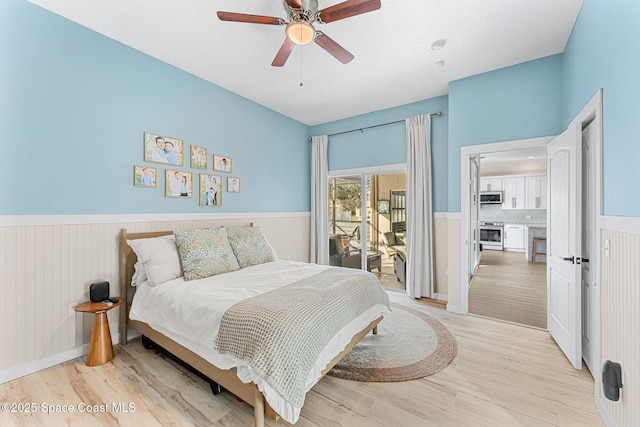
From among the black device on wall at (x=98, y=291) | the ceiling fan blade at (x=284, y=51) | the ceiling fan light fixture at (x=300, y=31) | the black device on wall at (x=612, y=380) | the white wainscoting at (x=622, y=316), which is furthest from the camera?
the black device on wall at (x=98, y=291)

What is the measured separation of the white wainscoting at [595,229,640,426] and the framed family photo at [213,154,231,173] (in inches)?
149

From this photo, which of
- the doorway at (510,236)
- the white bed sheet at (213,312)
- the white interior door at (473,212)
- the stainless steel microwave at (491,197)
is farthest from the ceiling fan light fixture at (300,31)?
the stainless steel microwave at (491,197)

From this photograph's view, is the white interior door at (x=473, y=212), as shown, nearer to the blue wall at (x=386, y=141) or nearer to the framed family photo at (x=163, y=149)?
the blue wall at (x=386, y=141)

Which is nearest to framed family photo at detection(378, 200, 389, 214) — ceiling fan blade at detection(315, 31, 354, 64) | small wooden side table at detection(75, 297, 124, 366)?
ceiling fan blade at detection(315, 31, 354, 64)

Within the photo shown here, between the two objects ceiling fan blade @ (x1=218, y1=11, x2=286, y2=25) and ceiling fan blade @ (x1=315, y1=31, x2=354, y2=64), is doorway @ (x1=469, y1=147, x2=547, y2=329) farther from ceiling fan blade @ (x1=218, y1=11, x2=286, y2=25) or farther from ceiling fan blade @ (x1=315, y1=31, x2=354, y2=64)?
ceiling fan blade @ (x1=218, y1=11, x2=286, y2=25)

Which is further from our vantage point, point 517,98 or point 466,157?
point 466,157

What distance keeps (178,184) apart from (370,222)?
10.4 feet

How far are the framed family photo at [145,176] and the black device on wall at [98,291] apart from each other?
102 cm

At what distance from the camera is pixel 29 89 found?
2205mm

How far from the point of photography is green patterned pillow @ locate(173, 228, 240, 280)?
102 inches

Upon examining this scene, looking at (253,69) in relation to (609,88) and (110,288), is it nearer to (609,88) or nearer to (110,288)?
(110,288)

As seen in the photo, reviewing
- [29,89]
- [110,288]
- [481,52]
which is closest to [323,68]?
[481,52]

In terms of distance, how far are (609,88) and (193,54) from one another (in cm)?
354

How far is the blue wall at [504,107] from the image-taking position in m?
2.99
